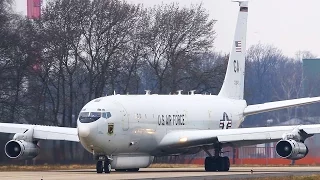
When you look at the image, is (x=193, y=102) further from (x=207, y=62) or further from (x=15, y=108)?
(x=207, y=62)

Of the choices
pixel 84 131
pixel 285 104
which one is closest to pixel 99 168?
pixel 84 131

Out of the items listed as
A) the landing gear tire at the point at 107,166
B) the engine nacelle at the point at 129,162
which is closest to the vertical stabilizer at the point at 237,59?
the engine nacelle at the point at 129,162

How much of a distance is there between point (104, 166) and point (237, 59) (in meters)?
18.4

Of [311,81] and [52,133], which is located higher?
[311,81]

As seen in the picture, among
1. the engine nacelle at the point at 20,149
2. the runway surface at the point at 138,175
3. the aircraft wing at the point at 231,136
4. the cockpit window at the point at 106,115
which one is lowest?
the runway surface at the point at 138,175

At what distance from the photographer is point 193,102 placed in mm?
70250

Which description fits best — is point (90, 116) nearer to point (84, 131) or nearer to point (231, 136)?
point (84, 131)

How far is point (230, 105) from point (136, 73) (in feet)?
88.6

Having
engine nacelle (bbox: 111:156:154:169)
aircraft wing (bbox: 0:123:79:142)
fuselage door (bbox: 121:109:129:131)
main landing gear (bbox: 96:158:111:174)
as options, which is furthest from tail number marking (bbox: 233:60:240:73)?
main landing gear (bbox: 96:158:111:174)

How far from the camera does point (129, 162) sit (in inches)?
2491

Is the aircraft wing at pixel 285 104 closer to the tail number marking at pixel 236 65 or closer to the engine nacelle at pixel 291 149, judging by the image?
the tail number marking at pixel 236 65

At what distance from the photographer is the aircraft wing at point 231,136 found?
61406 millimetres

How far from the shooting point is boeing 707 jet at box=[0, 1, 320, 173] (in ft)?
201

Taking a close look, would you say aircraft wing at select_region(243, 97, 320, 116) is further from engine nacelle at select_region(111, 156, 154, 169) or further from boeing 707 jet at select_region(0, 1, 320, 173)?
engine nacelle at select_region(111, 156, 154, 169)
